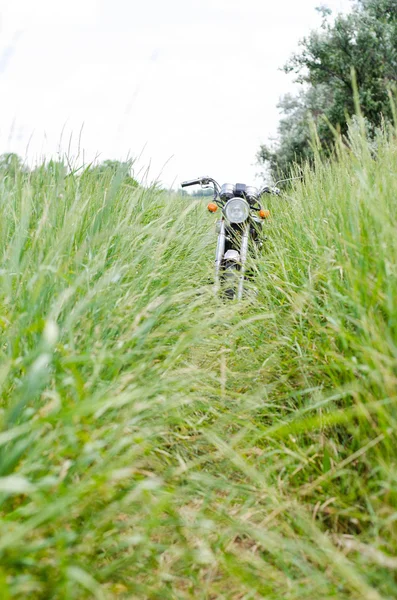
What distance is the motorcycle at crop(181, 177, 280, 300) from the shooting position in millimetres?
3973

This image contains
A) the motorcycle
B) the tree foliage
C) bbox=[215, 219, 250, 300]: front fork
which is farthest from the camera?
the tree foliage

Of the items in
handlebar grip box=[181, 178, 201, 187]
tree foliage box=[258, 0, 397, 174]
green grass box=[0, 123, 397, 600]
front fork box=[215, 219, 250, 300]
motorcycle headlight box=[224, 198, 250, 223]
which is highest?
tree foliage box=[258, 0, 397, 174]

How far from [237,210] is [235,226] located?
0.20 metres

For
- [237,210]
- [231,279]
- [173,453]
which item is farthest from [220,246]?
[173,453]

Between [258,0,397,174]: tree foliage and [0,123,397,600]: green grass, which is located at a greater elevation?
[258,0,397,174]: tree foliage

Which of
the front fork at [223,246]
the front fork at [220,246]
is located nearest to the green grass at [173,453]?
the front fork at [223,246]

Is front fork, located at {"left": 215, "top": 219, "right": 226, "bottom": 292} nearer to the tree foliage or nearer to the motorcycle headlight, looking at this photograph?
the motorcycle headlight

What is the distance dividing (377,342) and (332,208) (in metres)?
1.28

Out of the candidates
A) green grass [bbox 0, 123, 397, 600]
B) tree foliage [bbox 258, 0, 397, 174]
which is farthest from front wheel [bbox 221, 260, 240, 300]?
tree foliage [bbox 258, 0, 397, 174]

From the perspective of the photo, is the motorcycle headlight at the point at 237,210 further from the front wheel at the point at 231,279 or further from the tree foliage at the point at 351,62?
the tree foliage at the point at 351,62

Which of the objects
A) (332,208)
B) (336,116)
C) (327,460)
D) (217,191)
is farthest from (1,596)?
(336,116)

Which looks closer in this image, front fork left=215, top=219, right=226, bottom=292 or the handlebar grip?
front fork left=215, top=219, right=226, bottom=292

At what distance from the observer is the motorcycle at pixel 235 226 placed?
3973 mm

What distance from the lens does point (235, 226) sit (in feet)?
14.2
